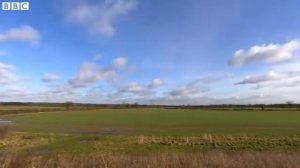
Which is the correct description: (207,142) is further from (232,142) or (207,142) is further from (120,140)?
(120,140)

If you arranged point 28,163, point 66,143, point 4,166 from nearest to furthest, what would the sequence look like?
1. point 4,166
2. point 28,163
3. point 66,143

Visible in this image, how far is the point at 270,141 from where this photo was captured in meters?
31.1

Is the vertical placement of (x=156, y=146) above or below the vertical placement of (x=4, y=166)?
below

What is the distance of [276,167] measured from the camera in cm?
894

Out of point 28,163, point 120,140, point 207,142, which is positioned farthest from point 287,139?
point 28,163

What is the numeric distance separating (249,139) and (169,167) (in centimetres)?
2519

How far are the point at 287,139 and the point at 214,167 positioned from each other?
2467cm

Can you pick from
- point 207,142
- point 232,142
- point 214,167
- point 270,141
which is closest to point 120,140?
point 207,142

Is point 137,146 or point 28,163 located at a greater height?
point 28,163

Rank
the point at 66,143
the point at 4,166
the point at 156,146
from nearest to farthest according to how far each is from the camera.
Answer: the point at 4,166
the point at 156,146
the point at 66,143

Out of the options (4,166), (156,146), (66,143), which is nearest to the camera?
(4,166)

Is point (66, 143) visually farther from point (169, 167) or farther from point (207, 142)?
point (169, 167)

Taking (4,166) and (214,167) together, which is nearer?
(4,166)

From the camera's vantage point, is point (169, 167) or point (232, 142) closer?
point (169, 167)
